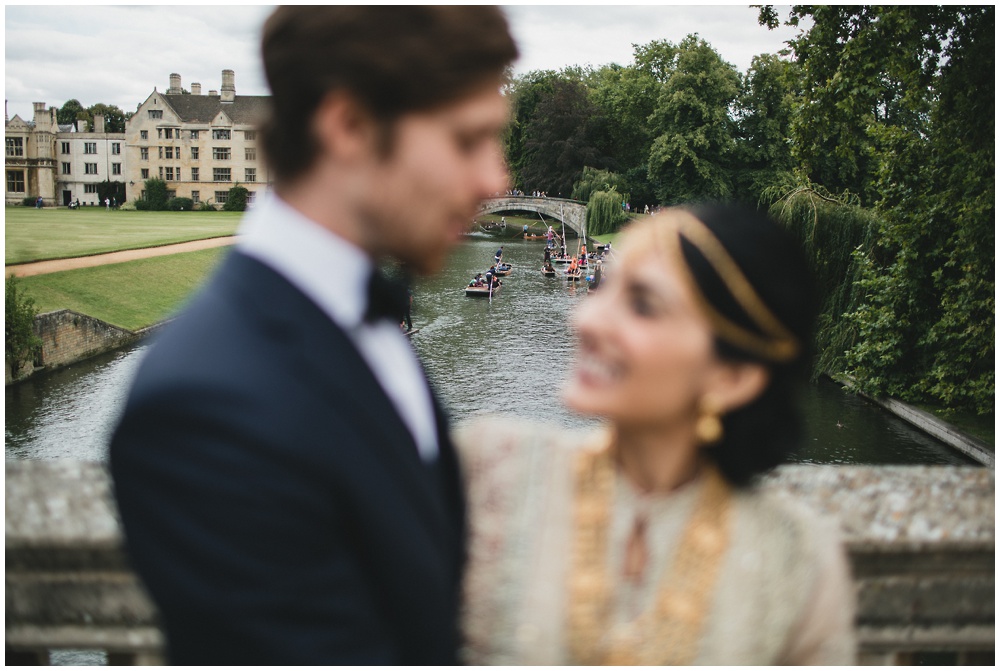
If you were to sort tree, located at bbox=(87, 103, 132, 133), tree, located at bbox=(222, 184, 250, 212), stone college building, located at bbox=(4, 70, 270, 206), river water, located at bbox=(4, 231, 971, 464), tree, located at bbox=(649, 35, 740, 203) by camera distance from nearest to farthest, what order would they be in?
river water, located at bbox=(4, 231, 971, 464)
tree, located at bbox=(649, 35, 740, 203)
tree, located at bbox=(222, 184, 250, 212)
stone college building, located at bbox=(4, 70, 270, 206)
tree, located at bbox=(87, 103, 132, 133)

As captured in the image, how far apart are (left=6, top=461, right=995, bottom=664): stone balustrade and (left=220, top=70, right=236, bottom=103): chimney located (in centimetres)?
6677

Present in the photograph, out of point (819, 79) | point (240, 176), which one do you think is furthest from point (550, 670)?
point (240, 176)

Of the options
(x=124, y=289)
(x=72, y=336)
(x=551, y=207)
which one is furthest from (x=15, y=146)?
(x=72, y=336)

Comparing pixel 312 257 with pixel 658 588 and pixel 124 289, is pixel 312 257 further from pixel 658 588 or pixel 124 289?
pixel 124 289

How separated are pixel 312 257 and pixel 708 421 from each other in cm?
64

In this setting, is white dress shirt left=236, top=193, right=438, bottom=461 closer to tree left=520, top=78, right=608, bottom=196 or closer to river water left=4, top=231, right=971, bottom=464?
river water left=4, top=231, right=971, bottom=464

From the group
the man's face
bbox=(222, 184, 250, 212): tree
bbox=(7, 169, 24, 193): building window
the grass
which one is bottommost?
the grass

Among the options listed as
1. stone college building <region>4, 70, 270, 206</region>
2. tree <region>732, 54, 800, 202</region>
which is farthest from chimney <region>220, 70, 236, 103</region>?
tree <region>732, 54, 800, 202</region>

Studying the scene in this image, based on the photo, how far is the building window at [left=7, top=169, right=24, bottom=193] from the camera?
59.2 m

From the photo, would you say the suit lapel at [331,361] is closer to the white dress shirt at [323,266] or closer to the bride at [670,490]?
the white dress shirt at [323,266]

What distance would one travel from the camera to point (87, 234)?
105 ft

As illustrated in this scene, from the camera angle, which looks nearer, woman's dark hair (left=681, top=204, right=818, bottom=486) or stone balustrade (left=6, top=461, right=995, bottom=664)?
woman's dark hair (left=681, top=204, right=818, bottom=486)

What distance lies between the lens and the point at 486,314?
2559 centimetres

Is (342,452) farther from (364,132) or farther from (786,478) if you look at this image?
(786,478)
